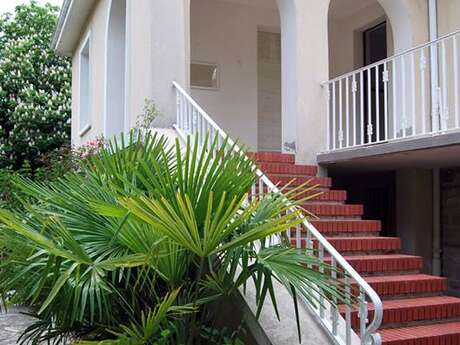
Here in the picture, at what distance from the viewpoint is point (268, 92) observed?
10.8 meters

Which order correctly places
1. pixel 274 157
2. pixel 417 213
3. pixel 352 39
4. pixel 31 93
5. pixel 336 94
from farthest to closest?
pixel 31 93, pixel 352 39, pixel 336 94, pixel 417 213, pixel 274 157

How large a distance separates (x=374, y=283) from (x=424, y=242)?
376cm

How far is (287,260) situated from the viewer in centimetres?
354

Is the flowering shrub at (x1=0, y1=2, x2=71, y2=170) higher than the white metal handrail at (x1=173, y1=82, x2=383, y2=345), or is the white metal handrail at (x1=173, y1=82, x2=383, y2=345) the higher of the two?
the flowering shrub at (x1=0, y1=2, x2=71, y2=170)

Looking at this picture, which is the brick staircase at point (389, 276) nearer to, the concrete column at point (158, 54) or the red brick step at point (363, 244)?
the red brick step at point (363, 244)

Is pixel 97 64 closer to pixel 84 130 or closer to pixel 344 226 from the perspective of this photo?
pixel 84 130

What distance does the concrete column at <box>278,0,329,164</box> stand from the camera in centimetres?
770

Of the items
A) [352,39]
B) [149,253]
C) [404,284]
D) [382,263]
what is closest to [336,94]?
[352,39]

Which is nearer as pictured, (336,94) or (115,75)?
(336,94)

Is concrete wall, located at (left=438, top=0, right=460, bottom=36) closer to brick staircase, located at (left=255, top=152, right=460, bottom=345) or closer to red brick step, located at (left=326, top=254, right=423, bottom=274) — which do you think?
brick staircase, located at (left=255, top=152, right=460, bottom=345)

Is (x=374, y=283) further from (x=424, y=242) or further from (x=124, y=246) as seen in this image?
(x=424, y=242)

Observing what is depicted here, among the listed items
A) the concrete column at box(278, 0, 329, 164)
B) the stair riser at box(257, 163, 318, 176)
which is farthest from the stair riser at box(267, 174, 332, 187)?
the concrete column at box(278, 0, 329, 164)

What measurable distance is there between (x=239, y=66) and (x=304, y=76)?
9.54 feet

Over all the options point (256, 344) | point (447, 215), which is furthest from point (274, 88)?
point (256, 344)
